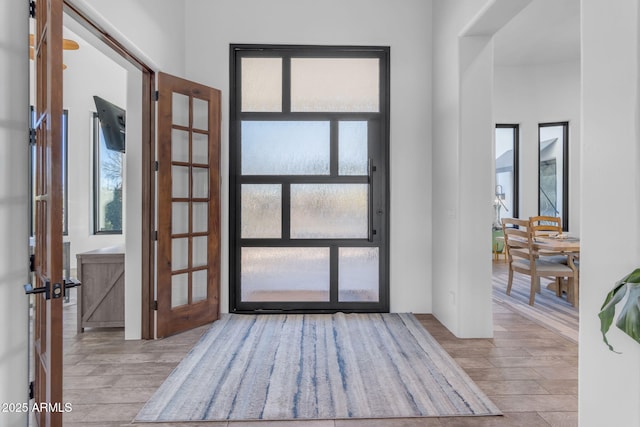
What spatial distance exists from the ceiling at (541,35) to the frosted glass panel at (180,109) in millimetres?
3657

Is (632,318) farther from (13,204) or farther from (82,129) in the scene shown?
(82,129)

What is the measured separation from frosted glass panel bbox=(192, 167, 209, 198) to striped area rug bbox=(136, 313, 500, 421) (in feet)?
4.19

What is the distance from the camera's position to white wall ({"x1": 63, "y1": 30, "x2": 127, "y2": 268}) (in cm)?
543

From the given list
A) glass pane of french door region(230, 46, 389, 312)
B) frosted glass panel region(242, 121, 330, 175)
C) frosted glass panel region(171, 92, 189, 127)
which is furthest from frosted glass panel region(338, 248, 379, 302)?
frosted glass panel region(171, 92, 189, 127)

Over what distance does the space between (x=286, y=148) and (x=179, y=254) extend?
1496 millimetres

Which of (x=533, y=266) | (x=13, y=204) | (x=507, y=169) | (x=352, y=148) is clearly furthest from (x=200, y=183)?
(x=507, y=169)

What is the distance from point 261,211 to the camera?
12.7 feet

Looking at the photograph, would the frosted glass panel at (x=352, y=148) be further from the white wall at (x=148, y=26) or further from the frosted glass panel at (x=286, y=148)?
the white wall at (x=148, y=26)

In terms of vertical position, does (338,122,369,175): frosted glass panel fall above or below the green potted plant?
above

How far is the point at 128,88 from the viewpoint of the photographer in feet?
10.2

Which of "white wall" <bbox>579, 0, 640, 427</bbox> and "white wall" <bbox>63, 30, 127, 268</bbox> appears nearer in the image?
"white wall" <bbox>579, 0, 640, 427</bbox>

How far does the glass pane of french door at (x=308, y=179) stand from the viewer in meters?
3.83

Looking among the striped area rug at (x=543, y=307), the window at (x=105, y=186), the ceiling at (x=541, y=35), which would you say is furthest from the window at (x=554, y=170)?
the window at (x=105, y=186)

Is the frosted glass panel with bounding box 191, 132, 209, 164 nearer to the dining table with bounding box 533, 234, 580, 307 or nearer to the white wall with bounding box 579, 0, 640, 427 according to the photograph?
the white wall with bounding box 579, 0, 640, 427
